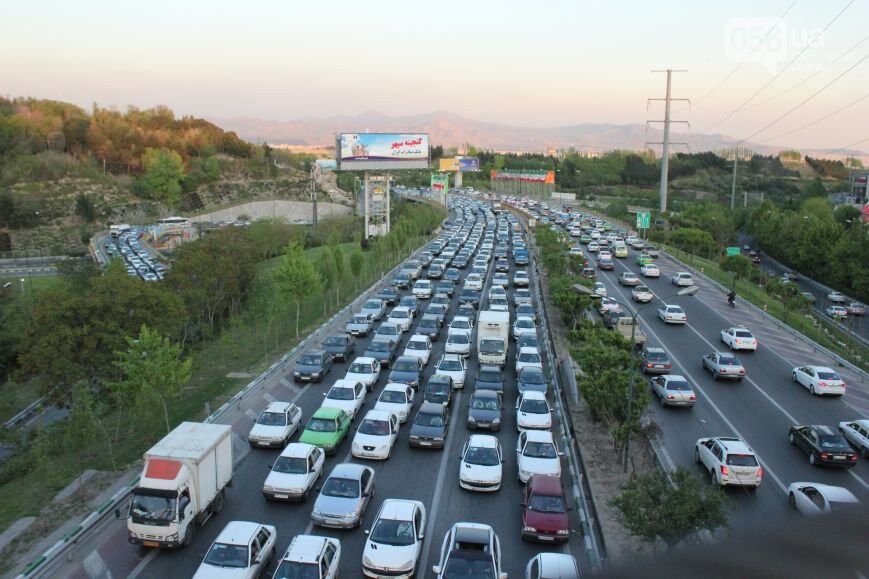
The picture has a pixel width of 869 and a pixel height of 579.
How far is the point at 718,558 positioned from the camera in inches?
62.2

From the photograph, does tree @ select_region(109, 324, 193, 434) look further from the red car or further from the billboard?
the billboard

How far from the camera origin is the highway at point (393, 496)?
13.9 meters

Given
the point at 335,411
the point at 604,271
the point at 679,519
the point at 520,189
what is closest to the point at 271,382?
the point at 335,411

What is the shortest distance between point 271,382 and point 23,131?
134424mm

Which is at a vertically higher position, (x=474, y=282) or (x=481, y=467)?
(x=474, y=282)

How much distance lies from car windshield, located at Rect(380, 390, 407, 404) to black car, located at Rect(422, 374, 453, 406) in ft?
2.89

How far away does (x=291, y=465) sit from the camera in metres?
16.6

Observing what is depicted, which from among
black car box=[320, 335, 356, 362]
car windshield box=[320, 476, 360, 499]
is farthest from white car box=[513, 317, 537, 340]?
car windshield box=[320, 476, 360, 499]

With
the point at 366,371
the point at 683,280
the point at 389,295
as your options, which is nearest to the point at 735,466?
the point at 366,371

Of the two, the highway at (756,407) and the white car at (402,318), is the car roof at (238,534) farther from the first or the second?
the white car at (402,318)

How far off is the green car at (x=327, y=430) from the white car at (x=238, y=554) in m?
5.48

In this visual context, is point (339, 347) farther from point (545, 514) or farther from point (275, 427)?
point (545, 514)

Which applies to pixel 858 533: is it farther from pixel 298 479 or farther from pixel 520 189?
pixel 520 189

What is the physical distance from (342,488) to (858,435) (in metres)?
15.3
